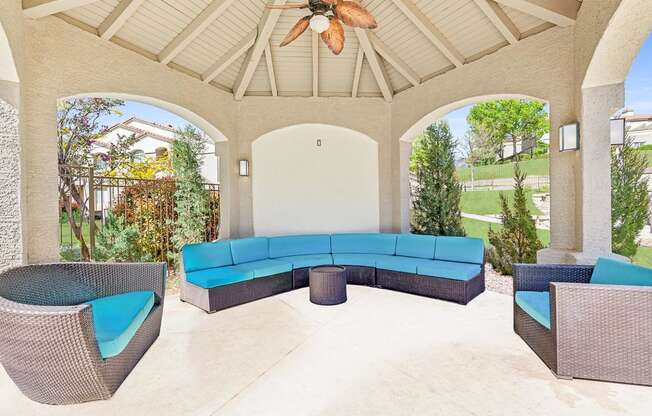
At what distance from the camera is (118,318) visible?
120 inches

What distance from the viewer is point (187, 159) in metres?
7.38

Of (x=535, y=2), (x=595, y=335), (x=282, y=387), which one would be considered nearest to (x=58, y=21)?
(x=282, y=387)

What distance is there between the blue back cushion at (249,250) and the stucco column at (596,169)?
4.45 meters

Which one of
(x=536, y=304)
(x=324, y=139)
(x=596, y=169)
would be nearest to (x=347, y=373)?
(x=536, y=304)

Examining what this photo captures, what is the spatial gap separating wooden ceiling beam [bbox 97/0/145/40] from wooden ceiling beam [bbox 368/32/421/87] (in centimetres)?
355

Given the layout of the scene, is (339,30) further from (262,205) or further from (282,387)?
(262,205)

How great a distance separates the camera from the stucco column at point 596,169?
4.19 metres

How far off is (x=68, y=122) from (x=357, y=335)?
891cm

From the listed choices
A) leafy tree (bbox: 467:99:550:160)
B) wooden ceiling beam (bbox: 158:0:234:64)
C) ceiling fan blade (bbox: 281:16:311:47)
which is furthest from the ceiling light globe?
leafy tree (bbox: 467:99:550:160)

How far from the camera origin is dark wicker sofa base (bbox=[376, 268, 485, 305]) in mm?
4859

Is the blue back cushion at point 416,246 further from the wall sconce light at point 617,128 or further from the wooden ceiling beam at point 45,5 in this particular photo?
the wooden ceiling beam at point 45,5

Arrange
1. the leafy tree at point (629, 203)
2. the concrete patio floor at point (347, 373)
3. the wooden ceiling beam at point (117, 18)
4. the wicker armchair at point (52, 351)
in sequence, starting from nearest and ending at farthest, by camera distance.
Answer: the wicker armchair at point (52, 351) < the concrete patio floor at point (347, 373) < the wooden ceiling beam at point (117, 18) < the leafy tree at point (629, 203)

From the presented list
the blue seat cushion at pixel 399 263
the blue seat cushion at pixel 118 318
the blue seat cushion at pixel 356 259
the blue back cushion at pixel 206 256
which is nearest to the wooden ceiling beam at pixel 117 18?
the blue back cushion at pixel 206 256

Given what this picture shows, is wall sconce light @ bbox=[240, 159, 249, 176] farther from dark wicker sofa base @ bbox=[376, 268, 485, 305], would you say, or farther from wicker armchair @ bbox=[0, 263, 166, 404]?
wicker armchair @ bbox=[0, 263, 166, 404]
